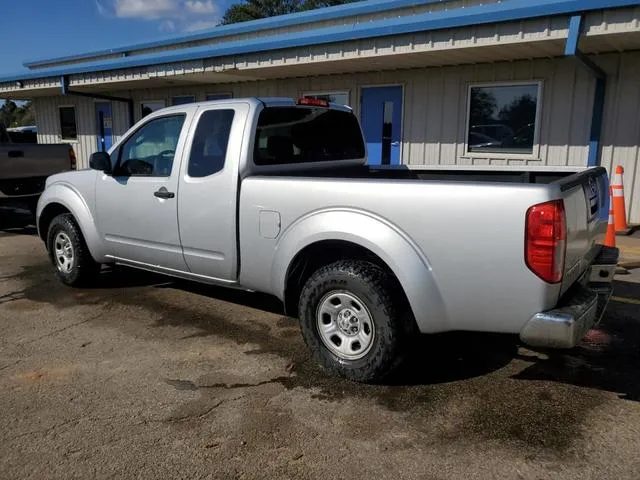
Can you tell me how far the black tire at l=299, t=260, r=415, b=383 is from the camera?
3.40 meters

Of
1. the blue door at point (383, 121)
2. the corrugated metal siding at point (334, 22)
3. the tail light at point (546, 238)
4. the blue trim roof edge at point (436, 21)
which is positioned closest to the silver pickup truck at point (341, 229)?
the tail light at point (546, 238)

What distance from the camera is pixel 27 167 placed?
9430mm

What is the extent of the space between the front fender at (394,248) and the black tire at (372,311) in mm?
137

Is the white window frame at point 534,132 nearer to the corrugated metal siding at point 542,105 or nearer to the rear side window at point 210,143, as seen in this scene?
the corrugated metal siding at point 542,105

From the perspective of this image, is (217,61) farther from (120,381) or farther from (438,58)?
(120,381)

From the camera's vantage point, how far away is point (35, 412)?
10.8 ft

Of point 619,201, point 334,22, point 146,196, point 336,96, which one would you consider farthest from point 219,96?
point 146,196

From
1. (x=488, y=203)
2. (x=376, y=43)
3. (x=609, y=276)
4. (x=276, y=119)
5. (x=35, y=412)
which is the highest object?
(x=376, y=43)

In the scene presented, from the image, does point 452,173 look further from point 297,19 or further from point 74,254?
point 297,19

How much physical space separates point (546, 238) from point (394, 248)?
85cm

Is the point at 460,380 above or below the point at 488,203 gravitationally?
below

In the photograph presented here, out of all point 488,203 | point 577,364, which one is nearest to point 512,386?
point 577,364

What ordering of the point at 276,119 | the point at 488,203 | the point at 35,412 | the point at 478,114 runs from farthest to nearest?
the point at 478,114
the point at 276,119
the point at 35,412
the point at 488,203

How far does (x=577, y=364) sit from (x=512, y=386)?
26.6 inches
